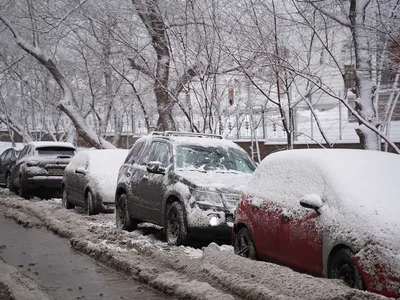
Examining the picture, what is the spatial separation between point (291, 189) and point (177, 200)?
319 cm

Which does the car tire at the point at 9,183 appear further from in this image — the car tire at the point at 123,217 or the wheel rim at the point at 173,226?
the wheel rim at the point at 173,226

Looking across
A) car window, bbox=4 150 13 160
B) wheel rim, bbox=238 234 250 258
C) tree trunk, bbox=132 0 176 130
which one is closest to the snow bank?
wheel rim, bbox=238 234 250 258

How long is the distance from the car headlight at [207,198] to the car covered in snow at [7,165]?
12479 mm

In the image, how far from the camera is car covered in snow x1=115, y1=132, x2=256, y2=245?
411 inches

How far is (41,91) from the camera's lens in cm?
3322

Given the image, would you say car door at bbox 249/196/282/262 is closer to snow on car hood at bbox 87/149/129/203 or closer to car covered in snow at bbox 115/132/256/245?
car covered in snow at bbox 115/132/256/245

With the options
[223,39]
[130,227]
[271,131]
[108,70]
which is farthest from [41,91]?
[130,227]

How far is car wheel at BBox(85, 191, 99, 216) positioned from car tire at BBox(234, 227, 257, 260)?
6.17 m

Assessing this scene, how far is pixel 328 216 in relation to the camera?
7.04 metres

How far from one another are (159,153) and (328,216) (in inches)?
221

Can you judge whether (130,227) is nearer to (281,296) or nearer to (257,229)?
(257,229)

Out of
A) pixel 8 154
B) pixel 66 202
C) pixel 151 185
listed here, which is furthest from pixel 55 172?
pixel 151 185

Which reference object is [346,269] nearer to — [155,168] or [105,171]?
[155,168]

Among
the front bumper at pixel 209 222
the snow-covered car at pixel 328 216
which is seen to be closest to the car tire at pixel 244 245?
the snow-covered car at pixel 328 216
